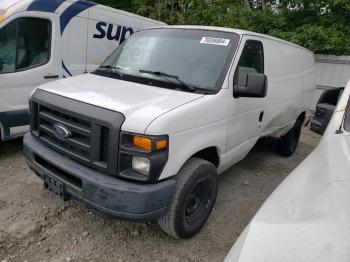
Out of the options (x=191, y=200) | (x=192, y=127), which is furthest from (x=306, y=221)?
(x=191, y=200)

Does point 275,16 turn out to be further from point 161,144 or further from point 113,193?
point 113,193

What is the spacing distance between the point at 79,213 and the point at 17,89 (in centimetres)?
226

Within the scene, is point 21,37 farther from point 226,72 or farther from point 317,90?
point 317,90

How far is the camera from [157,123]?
2539mm

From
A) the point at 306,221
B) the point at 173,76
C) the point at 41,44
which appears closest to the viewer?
the point at 306,221

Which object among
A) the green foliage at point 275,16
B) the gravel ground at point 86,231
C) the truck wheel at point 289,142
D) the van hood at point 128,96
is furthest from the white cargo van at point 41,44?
the green foliage at point 275,16

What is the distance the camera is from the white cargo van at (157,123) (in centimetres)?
259

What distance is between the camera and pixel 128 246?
3.14m

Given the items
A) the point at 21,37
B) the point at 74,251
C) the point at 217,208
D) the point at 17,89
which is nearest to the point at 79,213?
the point at 74,251

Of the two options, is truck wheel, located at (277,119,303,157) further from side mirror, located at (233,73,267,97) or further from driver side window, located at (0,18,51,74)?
driver side window, located at (0,18,51,74)

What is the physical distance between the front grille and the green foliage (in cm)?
788

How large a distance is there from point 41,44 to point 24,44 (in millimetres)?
308

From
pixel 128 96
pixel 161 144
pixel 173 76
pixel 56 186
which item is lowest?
pixel 56 186

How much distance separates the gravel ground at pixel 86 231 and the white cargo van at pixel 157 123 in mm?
236
